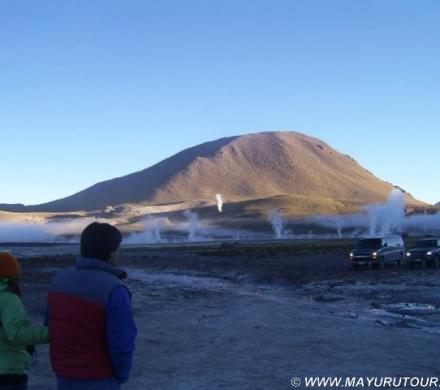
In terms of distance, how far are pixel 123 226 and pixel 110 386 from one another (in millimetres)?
170738

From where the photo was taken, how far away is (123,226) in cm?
17375

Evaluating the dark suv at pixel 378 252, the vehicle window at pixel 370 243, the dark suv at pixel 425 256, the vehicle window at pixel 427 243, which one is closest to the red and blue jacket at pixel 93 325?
the dark suv at pixel 378 252

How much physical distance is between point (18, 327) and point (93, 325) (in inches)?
32.5

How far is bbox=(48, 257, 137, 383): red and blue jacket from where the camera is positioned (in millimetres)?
4652

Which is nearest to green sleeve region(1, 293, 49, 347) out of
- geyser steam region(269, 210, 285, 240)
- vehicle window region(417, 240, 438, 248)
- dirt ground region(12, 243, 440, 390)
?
dirt ground region(12, 243, 440, 390)

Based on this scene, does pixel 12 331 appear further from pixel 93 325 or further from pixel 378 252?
pixel 378 252

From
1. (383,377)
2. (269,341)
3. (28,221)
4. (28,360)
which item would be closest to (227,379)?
(383,377)

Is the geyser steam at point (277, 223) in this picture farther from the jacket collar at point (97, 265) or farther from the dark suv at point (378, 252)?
the jacket collar at point (97, 265)

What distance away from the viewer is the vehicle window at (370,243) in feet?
141

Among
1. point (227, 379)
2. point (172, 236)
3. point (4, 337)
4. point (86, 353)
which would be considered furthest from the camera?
point (172, 236)

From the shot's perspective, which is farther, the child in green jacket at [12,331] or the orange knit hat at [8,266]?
the orange knit hat at [8,266]

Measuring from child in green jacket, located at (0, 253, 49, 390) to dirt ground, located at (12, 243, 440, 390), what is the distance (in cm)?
97

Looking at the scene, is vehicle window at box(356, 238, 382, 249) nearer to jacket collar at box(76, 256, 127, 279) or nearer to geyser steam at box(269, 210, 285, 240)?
jacket collar at box(76, 256, 127, 279)

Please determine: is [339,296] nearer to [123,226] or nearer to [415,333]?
[415,333]
